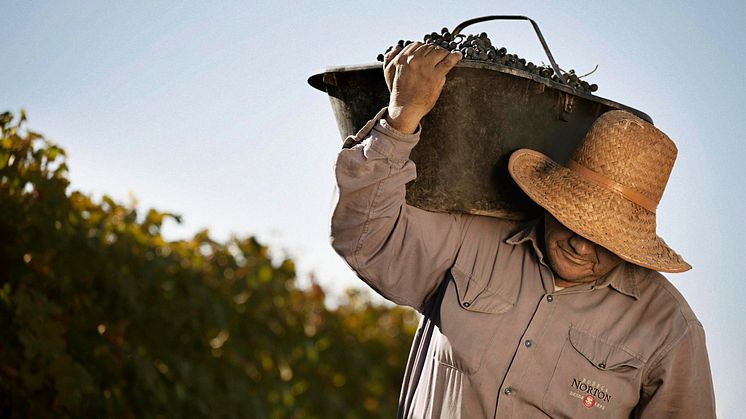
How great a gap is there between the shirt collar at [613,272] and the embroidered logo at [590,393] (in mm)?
260

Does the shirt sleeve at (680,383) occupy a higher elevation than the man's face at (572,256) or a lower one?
lower

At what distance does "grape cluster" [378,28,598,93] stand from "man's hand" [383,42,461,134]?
0.37 ft

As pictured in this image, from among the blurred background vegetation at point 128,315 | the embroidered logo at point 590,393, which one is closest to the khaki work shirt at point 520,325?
the embroidered logo at point 590,393

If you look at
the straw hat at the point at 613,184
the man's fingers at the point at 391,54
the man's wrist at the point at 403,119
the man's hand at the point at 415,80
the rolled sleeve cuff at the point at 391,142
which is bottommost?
the straw hat at the point at 613,184

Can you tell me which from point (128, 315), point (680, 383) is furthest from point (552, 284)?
point (128, 315)

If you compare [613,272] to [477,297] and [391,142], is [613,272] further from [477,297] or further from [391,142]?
[391,142]

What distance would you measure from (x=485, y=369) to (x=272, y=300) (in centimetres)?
199

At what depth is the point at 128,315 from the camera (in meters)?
3.37

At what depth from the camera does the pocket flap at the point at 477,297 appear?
2438mm

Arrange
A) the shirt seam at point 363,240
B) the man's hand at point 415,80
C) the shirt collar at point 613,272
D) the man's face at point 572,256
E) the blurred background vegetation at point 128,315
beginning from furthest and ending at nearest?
the blurred background vegetation at point 128,315 < the shirt collar at point 613,272 < the man's face at point 572,256 < the shirt seam at point 363,240 < the man's hand at point 415,80

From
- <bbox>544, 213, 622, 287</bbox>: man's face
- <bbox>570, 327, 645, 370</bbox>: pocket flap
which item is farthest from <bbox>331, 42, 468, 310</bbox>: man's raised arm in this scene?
<bbox>570, 327, 645, 370</bbox>: pocket flap

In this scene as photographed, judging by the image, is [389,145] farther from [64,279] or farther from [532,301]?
[64,279]

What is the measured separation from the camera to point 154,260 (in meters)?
3.49

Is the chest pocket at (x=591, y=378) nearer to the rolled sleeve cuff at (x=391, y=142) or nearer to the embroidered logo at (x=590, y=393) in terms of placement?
the embroidered logo at (x=590, y=393)
